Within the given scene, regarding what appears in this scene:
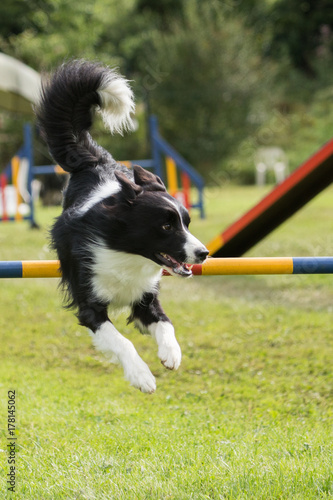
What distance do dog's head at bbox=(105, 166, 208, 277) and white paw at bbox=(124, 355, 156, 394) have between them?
0.43 m

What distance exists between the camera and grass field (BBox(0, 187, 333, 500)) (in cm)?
298

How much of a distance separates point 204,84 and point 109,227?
24.2m

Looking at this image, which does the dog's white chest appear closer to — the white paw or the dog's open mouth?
the dog's open mouth

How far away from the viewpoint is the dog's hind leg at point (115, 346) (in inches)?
112

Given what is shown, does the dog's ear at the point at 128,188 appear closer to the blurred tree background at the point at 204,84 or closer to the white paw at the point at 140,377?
the white paw at the point at 140,377

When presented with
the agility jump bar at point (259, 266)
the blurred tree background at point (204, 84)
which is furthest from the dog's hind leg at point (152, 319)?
the blurred tree background at point (204, 84)

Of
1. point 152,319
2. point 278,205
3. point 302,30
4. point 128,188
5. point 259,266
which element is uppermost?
point 128,188

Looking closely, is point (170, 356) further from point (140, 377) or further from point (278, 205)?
point (278, 205)

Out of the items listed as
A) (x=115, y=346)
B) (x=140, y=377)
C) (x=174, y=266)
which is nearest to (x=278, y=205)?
(x=174, y=266)

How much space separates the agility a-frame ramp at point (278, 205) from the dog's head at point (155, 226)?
9.22 ft

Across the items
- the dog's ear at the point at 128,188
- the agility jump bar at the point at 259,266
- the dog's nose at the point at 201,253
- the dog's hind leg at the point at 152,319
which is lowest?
the dog's hind leg at the point at 152,319

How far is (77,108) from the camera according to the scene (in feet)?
12.2

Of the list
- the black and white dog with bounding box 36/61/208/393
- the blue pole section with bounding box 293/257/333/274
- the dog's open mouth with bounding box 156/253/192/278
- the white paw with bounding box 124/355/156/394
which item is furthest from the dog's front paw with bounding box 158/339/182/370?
the blue pole section with bounding box 293/257/333/274

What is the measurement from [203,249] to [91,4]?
26.8m
